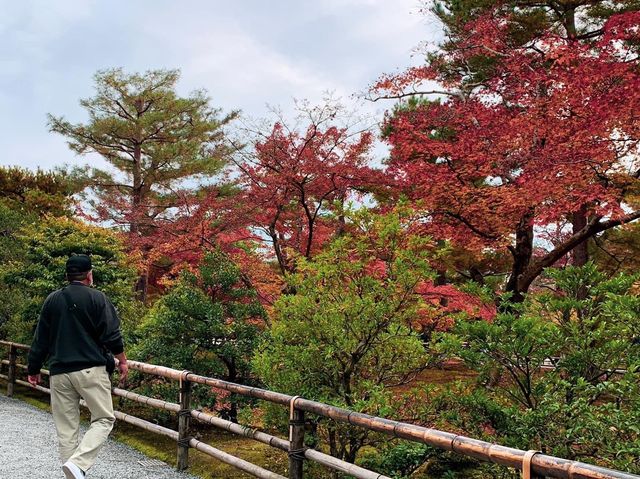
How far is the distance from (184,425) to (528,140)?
317 inches

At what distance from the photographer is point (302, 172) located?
12.5 m

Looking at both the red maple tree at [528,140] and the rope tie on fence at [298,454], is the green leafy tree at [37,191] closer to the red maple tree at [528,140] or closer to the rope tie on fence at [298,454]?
the red maple tree at [528,140]

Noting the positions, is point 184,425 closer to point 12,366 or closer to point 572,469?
point 572,469

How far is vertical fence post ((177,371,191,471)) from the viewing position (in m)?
Answer: 5.19

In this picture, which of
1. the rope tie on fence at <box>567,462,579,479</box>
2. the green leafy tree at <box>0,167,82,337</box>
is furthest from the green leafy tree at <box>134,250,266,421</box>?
the green leafy tree at <box>0,167,82,337</box>

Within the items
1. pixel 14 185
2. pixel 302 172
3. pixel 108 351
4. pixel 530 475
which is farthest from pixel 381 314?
pixel 14 185

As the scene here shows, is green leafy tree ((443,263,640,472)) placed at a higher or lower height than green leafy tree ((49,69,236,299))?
lower

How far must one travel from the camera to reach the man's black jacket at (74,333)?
409 cm

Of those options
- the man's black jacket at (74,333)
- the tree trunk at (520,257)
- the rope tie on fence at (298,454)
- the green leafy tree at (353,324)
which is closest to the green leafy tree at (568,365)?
the green leafy tree at (353,324)

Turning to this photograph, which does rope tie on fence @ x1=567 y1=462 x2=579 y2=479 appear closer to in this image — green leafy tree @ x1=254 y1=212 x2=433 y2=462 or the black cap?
green leafy tree @ x1=254 y1=212 x2=433 y2=462

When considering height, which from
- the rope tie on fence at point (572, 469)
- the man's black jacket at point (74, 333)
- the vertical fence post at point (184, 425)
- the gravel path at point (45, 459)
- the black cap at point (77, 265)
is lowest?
the gravel path at point (45, 459)

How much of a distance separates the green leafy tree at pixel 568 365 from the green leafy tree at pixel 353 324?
639mm

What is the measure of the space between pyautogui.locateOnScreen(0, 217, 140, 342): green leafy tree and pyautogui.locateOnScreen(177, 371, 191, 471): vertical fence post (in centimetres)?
418

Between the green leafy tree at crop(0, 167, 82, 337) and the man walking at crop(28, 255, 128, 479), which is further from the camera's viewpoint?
the green leafy tree at crop(0, 167, 82, 337)
